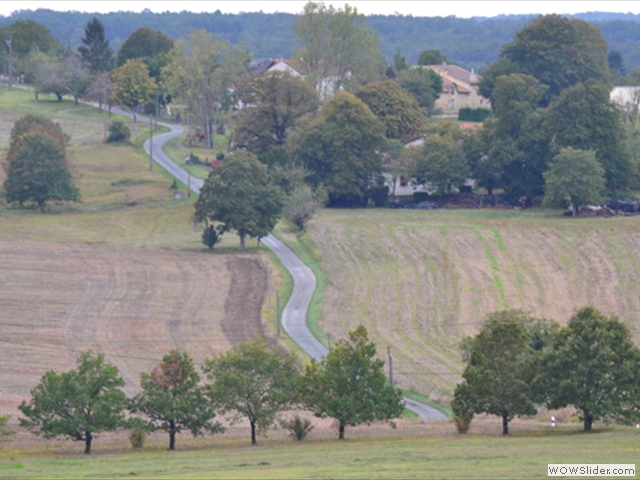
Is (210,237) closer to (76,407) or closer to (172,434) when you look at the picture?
(172,434)

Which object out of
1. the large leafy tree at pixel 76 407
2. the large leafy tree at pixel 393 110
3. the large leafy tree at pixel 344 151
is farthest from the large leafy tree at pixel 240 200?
the large leafy tree at pixel 76 407

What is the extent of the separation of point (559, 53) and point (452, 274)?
6335cm

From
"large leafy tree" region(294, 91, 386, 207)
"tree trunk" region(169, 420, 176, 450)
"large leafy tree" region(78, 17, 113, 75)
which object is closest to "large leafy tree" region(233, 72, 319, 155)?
"large leafy tree" region(294, 91, 386, 207)

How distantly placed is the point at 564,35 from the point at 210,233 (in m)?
66.2

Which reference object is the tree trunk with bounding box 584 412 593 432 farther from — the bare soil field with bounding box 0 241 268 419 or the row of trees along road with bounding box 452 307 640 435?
the bare soil field with bounding box 0 241 268 419

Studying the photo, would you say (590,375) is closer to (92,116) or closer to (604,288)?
(604,288)

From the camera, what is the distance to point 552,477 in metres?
22.9

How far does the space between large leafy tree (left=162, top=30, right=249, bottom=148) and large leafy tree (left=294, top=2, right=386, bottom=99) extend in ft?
29.9

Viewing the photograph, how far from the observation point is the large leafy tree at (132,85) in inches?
5094

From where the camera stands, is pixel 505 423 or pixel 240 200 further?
pixel 240 200

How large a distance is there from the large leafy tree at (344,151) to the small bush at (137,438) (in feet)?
183

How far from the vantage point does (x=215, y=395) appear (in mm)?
33969

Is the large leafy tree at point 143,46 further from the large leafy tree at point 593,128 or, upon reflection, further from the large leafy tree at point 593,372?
the large leafy tree at point 593,372

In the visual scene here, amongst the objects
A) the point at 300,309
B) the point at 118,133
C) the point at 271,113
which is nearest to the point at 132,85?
the point at 118,133
